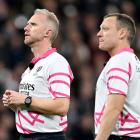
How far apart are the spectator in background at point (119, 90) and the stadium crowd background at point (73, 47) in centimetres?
576

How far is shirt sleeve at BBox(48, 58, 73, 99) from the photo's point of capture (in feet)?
26.2

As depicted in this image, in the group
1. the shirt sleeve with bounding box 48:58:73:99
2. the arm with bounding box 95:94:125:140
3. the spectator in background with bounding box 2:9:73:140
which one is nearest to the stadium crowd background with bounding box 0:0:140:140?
the spectator in background with bounding box 2:9:73:140

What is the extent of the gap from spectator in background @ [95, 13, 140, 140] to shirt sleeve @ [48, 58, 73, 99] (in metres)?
0.39

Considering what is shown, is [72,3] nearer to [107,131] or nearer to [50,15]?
[50,15]

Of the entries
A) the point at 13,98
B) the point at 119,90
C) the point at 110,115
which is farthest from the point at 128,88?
the point at 13,98

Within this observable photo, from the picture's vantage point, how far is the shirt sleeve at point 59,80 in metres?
7.98

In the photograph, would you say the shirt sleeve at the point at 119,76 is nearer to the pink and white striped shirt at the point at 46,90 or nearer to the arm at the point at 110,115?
the arm at the point at 110,115

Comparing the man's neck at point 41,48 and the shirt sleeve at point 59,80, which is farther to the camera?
the man's neck at point 41,48

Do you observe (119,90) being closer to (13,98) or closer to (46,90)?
(46,90)

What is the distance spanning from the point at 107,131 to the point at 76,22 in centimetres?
960

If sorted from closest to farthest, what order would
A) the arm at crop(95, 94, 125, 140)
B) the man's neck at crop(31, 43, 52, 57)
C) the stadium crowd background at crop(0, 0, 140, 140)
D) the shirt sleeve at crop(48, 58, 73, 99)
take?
the arm at crop(95, 94, 125, 140) < the shirt sleeve at crop(48, 58, 73, 99) < the man's neck at crop(31, 43, 52, 57) < the stadium crowd background at crop(0, 0, 140, 140)

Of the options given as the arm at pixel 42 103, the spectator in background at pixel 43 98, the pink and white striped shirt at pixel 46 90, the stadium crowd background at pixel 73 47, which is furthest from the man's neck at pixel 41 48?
the stadium crowd background at pixel 73 47

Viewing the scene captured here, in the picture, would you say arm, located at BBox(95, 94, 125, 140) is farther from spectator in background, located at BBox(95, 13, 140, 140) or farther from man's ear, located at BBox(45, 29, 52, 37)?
man's ear, located at BBox(45, 29, 52, 37)

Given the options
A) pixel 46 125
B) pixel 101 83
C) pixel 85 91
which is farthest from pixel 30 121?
pixel 85 91
